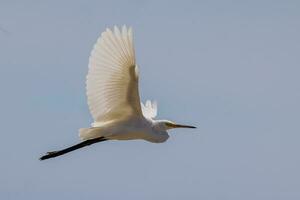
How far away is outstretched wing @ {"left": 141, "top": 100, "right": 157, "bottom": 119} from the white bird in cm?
159

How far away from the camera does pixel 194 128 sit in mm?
22828

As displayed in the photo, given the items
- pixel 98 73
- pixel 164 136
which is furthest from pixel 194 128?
pixel 98 73

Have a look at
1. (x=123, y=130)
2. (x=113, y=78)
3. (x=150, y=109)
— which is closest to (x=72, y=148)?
(x=123, y=130)

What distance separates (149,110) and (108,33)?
4.11 meters

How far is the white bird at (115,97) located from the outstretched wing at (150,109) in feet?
5.21

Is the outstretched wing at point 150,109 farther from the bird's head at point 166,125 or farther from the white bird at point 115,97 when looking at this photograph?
the white bird at point 115,97

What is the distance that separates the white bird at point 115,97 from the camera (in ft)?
67.3

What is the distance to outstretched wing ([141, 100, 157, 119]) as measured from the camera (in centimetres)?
2387

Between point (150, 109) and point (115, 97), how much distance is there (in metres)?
2.98

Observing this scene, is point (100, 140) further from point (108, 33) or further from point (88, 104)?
point (108, 33)

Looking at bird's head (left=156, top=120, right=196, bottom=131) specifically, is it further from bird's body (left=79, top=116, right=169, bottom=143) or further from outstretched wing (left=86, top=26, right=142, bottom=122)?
outstretched wing (left=86, top=26, right=142, bottom=122)

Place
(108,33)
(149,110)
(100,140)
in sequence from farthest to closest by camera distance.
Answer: (149,110) < (100,140) < (108,33)

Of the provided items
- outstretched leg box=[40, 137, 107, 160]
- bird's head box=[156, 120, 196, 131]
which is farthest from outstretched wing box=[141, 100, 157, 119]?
outstretched leg box=[40, 137, 107, 160]

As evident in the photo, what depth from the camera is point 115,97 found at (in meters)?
21.3
